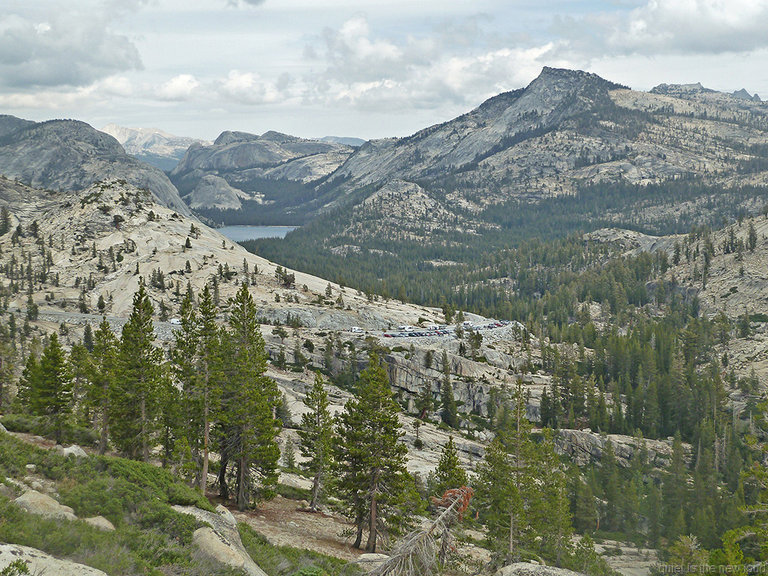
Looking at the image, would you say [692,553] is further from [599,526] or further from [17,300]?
[17,300]

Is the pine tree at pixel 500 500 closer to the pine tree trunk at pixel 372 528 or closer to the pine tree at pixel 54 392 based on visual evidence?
the pine tree trunk at pixel 372 528

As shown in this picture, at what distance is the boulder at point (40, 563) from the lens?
16797 millimetres

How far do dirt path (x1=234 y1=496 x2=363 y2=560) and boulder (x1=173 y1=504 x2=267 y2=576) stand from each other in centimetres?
764

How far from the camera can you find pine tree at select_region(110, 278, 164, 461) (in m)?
45.8

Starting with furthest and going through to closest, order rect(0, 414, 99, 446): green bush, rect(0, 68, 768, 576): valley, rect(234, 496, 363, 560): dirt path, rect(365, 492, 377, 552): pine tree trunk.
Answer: rect(0, 414, 99, 446): green bush
rect(365, 492, 377, 552): pine tree trunk
rect(234, 496, 363, 560): dirt path
rect(0, 68, 768, 576): valley

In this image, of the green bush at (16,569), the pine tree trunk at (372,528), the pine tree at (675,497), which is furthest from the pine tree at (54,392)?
the pine tree at (675,497)

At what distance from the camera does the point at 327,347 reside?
138 metres

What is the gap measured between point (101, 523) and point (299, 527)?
23.5 meters

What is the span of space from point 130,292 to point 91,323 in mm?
25516

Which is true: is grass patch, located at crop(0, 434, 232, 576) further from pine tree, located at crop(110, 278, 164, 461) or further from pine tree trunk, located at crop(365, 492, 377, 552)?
pine tree, located at crop(110, 278, 164, 461)

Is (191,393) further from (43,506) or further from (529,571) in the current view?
(529,571)

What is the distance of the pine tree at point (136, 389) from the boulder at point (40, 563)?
1148 inches

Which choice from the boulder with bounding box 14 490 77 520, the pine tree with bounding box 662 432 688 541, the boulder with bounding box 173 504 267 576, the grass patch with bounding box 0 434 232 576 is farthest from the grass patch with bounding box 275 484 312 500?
the pine tree with bounding box 662 432 688 541

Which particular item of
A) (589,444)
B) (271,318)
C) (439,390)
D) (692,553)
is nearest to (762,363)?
(589,444)
